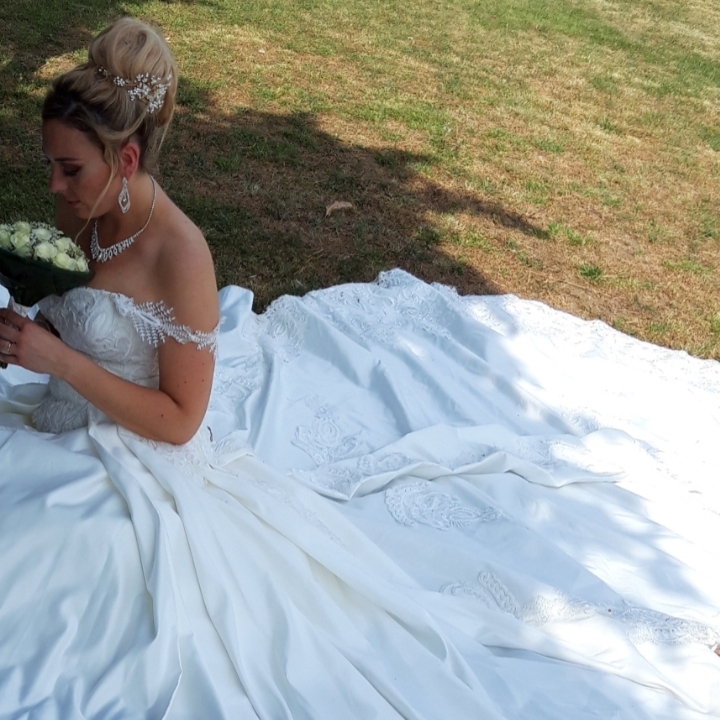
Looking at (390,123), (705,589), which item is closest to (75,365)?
(705,589)

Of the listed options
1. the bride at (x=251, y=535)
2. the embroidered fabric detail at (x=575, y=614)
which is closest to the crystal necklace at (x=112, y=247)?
the bride at (x=251, y=535)

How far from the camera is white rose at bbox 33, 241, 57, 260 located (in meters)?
2.49

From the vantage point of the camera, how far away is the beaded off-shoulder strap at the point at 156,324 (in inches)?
106

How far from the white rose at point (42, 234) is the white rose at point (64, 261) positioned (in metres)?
0.08

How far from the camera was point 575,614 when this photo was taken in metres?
3.28

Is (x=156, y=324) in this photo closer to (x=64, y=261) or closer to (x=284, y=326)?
(x=64, y=261)

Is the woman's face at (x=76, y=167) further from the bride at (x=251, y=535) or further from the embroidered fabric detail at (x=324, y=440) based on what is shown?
the embroidered fabric detail at (x=324, y=440)

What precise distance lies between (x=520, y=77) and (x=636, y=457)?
337 inches

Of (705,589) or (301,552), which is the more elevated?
(301,552)

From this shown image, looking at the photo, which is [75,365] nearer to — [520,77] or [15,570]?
[15,570]

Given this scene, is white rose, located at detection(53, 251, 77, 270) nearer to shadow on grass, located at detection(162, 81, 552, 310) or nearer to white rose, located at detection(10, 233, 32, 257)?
white rose, located at detection(10, 233, 32, 257)

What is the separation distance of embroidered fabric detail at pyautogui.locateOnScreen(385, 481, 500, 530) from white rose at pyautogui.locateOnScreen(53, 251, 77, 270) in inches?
70.6

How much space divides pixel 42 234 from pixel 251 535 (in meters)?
1.14

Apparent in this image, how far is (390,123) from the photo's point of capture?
29.9 ft
